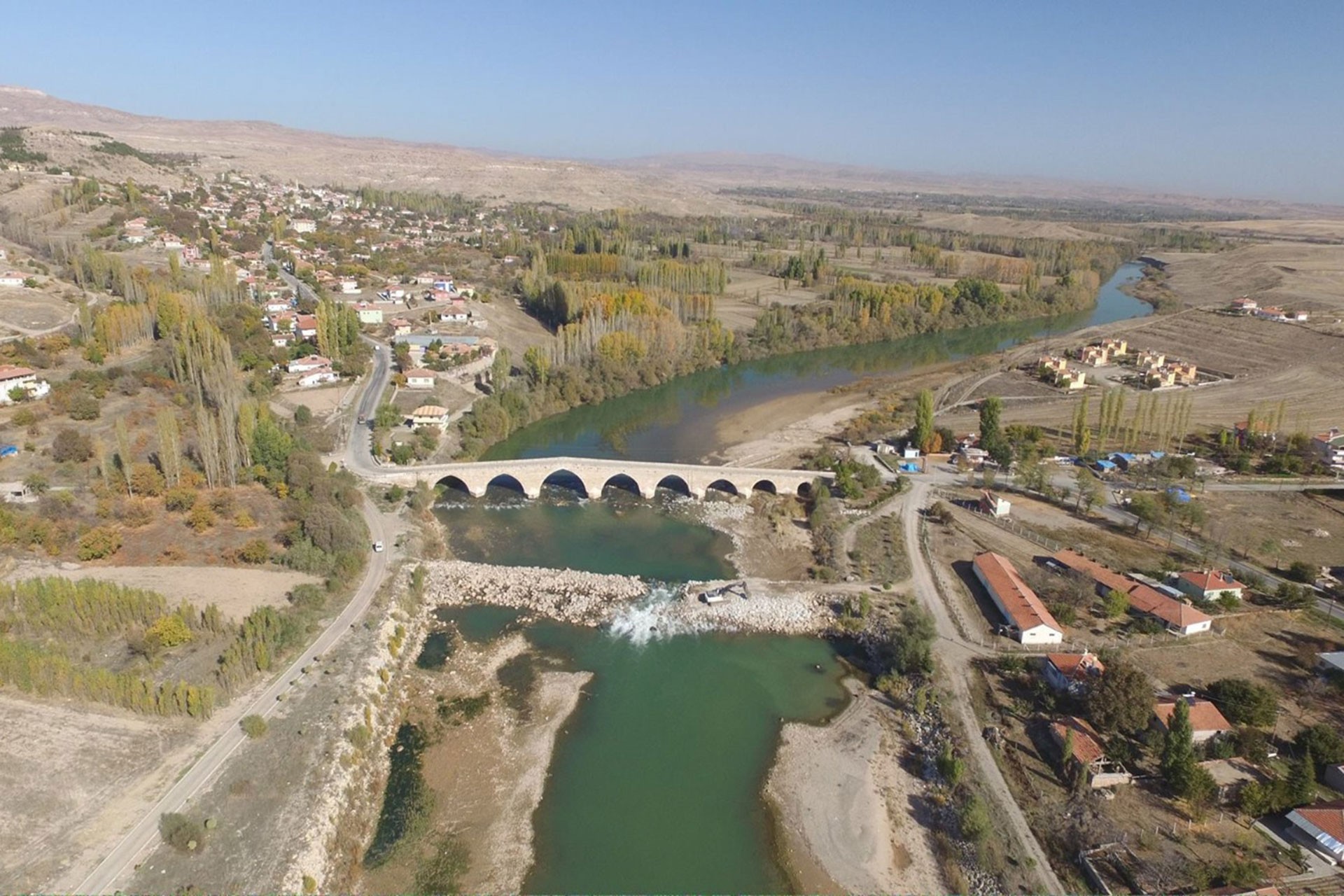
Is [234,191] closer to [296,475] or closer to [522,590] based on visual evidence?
[296,475]

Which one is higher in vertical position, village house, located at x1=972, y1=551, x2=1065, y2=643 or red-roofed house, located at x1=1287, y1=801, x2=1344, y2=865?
village house, located at x1=972, y1=551, x2=1065, y2=643

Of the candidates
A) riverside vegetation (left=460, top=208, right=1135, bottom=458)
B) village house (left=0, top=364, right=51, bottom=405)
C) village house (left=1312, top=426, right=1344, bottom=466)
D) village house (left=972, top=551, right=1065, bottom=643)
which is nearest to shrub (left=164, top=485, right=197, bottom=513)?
riverside vegetation (left=460, top=208, right=1135, bottom=458)

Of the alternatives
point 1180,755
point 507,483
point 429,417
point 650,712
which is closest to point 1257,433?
point 1180,755

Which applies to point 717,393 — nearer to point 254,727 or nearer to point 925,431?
point 925,431

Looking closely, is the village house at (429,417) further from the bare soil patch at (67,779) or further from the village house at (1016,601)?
the village house at (1016,601)

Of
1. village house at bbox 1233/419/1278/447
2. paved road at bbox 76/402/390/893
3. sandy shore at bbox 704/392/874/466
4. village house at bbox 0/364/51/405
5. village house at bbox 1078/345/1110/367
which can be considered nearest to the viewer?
paved road at bbox 76/402/390/893

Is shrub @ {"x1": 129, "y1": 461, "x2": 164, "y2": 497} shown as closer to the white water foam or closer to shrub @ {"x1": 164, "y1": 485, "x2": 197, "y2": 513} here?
shrub @ {"x1": 164, "y1": 485, "x2": 197, "y2": 513}
